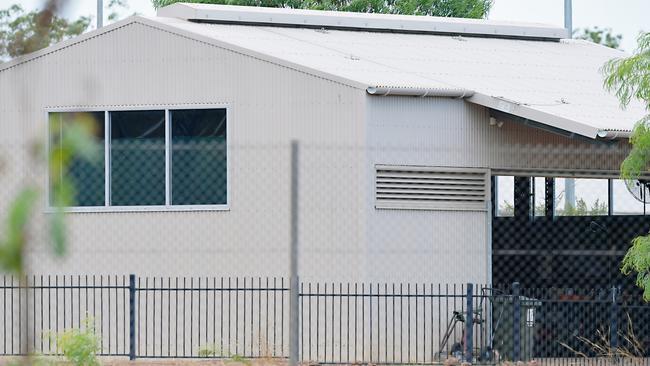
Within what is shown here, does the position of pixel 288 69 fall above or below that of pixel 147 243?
above

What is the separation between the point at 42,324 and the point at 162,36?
397cm

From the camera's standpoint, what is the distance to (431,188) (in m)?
15.7

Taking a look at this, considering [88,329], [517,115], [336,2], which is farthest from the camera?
[336,2]

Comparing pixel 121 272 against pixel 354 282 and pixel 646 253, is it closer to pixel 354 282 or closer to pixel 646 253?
pixel 354 282

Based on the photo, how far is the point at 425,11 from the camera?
3481cm

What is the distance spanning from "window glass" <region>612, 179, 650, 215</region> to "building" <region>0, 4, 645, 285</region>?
2.22 m

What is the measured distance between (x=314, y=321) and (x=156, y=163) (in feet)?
9.36

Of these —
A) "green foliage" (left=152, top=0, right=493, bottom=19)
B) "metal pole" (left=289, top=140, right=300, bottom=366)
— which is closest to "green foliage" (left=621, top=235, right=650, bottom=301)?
"metal pole" (left=289, top=140, right=300, bottom=366)

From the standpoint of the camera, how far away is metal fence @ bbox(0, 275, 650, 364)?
14.9 metres

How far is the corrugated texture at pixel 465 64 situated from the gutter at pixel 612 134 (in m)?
0.08

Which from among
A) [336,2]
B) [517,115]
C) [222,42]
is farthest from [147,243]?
[336,2]

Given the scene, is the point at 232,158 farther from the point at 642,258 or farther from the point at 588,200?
the point at 588,200

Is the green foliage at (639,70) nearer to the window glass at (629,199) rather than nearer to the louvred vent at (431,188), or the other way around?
the louvred vent at (431,188)

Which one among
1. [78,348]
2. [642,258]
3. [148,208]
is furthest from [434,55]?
[78,348]
